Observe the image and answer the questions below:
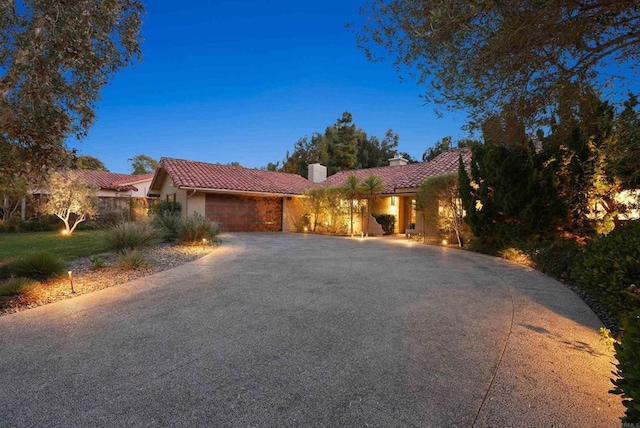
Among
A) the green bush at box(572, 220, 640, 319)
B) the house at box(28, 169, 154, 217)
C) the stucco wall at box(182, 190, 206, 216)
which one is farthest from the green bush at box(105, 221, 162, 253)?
the house at box(28, 169, 154, 217)

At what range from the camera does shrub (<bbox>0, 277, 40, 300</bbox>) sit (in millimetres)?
5883

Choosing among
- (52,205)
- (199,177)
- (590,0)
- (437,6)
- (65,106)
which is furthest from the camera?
(199,177)

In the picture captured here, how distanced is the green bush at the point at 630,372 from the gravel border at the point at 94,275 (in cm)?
793

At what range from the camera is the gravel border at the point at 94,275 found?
19.2 ft

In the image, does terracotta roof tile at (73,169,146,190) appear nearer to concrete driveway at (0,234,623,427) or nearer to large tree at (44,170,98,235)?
large tree at (44,170,98,235)

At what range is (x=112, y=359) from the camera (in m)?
3.64

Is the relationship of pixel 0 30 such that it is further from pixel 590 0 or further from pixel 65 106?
pixel 590 0

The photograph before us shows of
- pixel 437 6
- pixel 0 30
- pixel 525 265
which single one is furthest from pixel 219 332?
pixel 525 265

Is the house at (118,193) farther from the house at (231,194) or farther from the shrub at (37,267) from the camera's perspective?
the shrub at (37,267)

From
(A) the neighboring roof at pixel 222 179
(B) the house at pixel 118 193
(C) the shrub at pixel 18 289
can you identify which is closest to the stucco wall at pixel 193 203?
(A) the neighboring roof at pixel 222 179

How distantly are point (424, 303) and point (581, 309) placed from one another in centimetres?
265

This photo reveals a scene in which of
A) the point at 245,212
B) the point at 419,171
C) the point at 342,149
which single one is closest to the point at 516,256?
the point at 419,171

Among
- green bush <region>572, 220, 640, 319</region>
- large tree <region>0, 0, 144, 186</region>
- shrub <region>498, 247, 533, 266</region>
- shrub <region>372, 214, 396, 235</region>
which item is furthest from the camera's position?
shrub <region>372, 214, 396, 235</region>

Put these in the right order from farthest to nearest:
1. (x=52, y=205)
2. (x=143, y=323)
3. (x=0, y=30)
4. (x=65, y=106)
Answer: (x=52, y=205) < (x=65, y=106) < (x=0, y=30) < (x=143, y=323)
